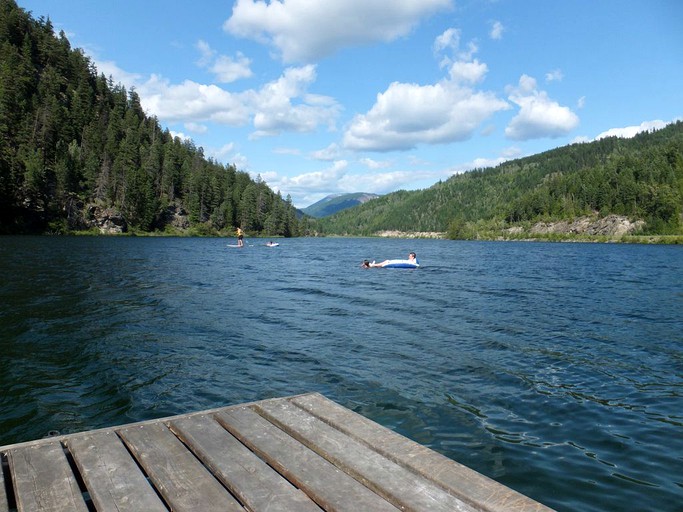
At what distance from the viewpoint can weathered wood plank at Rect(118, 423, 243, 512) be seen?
3613mm

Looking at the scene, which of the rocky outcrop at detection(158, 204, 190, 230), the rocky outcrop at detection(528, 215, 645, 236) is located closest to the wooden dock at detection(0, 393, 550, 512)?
the rocky outcrop at detection(158, 204, 190, 230)

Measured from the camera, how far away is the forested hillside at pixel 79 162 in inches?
4414

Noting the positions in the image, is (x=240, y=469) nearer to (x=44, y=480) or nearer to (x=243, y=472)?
(x=243, y=472)

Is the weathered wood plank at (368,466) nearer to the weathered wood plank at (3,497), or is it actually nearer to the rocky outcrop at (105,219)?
the weathered wood plank at (3,497)

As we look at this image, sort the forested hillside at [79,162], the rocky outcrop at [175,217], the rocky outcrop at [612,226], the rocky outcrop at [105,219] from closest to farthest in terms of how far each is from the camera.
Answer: the forested hillside at [79,162] < the rocky outcrop at [105,219] < the rocky outcrop at [175,217] < the rocky outcrop at [612,226]

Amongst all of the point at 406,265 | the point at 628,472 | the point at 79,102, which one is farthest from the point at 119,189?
the point at 628,472

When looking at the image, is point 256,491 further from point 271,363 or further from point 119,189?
point 119,189

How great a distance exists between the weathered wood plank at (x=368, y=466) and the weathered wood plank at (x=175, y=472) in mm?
1076

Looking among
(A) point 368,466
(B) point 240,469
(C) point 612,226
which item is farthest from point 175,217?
(C) point 612,226

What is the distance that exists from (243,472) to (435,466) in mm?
1757

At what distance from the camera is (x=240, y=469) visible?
13.7 ft

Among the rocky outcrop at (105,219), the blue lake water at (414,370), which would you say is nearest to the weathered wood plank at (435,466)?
the blue lake water at (414,370)

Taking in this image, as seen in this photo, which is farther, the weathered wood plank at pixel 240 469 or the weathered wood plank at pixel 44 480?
the weathered wood plank at pixel 240 469

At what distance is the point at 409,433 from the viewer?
29.0 ft
